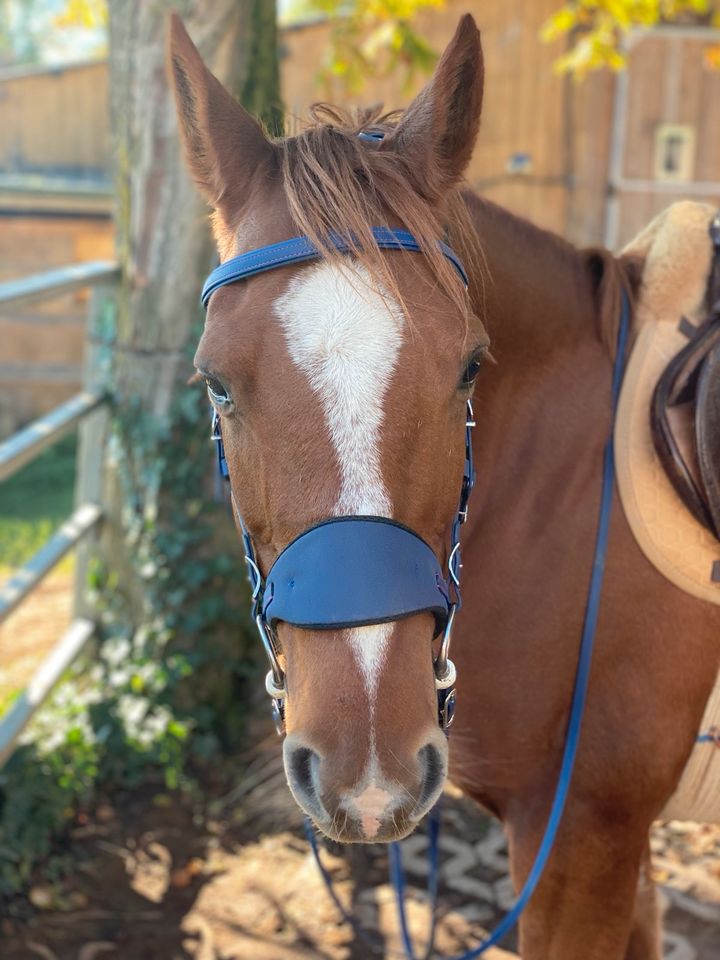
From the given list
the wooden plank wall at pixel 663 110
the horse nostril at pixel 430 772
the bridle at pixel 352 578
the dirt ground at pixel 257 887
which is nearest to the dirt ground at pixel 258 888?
the dirt ground at pixel 257 887

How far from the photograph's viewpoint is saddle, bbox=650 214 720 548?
70.9 inches

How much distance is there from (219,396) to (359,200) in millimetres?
418

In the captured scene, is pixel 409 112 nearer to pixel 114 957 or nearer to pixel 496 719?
pixel 496 719

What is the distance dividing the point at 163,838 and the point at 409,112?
278cm

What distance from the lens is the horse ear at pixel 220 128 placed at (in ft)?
5.62

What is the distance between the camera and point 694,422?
185cm

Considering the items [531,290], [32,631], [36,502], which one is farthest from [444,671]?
[36,502]

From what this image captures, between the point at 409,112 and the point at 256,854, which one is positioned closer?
the point at 409,112

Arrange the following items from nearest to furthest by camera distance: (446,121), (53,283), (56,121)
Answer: (446,121) → (53,283) → (56,121)

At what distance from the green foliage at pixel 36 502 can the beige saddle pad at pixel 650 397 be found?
5.20 m

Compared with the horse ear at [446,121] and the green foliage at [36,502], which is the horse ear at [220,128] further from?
the green foliage at [36,502]

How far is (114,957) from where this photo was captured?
Answer: 2850 mm

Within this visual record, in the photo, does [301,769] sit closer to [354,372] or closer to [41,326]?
[354,372]

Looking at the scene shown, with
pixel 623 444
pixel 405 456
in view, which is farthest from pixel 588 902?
pixel 405 456
